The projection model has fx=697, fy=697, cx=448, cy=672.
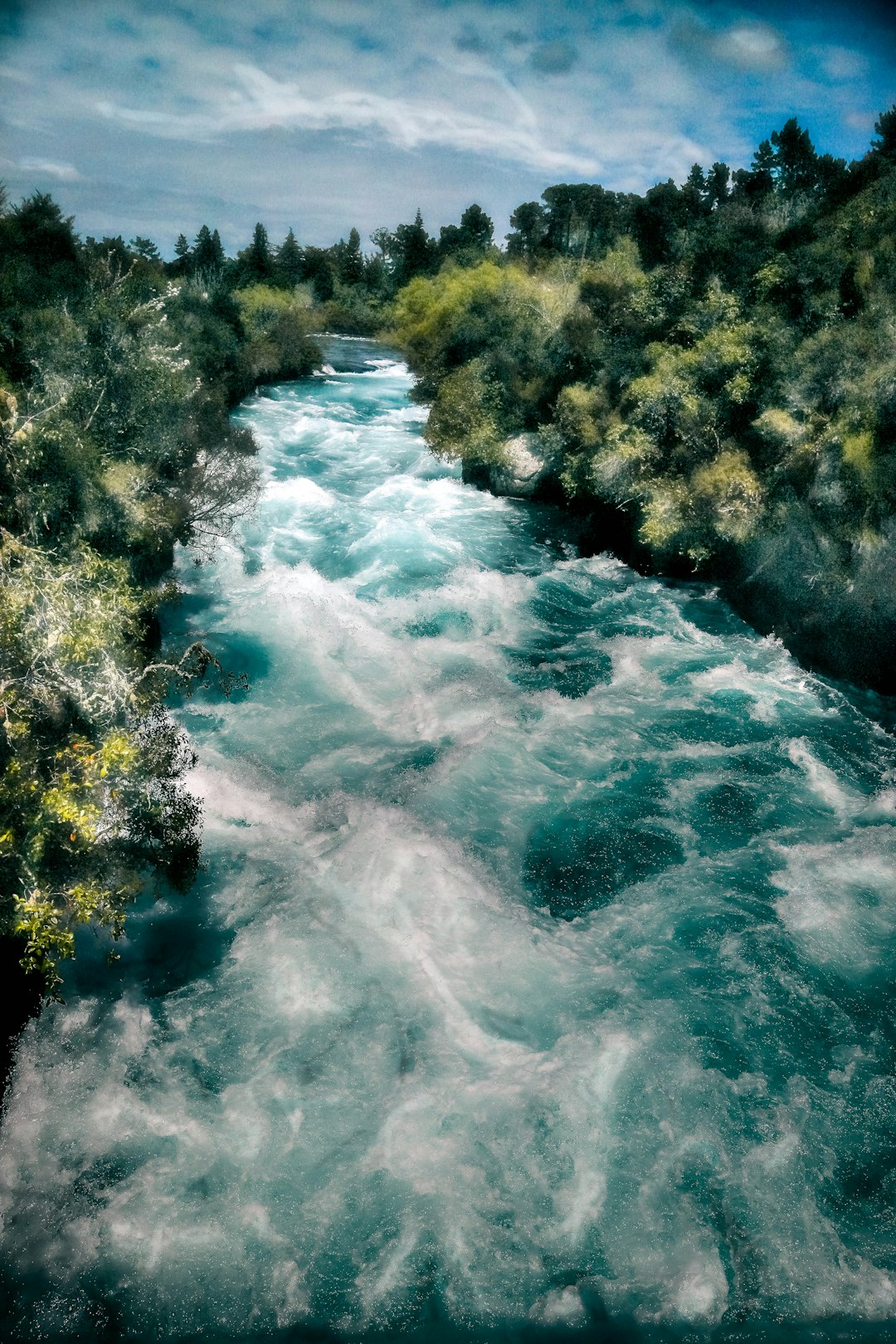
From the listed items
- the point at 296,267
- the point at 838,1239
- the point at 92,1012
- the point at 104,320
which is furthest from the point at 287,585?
the point at 296,267

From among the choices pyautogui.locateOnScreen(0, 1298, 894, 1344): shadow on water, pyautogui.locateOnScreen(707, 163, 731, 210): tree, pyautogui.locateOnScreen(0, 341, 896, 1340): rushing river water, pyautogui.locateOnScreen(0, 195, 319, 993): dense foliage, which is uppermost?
pyautogui.locateOnScreen(707, 163, 731, 210): tree

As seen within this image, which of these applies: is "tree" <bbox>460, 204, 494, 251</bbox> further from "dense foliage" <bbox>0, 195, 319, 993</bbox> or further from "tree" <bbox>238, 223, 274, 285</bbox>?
"dense foliage" <bbox>0, 195, 319, 993</bbox>

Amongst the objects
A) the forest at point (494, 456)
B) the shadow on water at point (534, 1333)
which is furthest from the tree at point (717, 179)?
the shadow on water at point (534, 1333)

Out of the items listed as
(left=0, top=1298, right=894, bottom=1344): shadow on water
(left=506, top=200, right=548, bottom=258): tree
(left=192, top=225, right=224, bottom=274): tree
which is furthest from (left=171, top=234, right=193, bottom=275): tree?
(left=0, top=1298, right=894, bottom=1344): shadow on water

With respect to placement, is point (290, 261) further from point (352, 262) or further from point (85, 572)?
point (85, 572)

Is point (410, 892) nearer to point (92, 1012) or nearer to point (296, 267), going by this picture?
point (92, 1012)

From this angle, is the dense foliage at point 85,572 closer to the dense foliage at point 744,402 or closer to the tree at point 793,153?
the dense foliage at point 744,402
